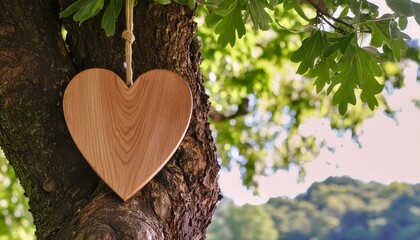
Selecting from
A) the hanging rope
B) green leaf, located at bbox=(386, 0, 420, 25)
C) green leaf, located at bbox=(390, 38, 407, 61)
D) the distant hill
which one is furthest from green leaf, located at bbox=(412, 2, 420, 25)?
the distant hill

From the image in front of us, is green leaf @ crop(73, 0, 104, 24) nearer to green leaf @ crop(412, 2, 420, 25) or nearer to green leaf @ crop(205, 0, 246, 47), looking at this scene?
green leaf @ crop(205, 0, 246, 47)

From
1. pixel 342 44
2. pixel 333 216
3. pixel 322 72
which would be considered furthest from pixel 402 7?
pixel 333 216

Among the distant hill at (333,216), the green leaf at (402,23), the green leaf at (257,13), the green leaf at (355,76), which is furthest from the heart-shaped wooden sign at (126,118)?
the distant hill at (333,216)

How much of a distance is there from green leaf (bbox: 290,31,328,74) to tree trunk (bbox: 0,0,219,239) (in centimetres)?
17

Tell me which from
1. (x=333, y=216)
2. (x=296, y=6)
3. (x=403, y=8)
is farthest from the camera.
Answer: (x=333, y=216)

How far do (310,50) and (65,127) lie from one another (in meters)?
0.40

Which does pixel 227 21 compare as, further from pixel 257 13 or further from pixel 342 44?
pixel 342 44

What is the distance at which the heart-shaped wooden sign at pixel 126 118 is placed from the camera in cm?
102

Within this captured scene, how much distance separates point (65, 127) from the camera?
106 cm

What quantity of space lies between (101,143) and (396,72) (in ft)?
10.6

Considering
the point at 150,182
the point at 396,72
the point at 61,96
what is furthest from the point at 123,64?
the point at 396,72

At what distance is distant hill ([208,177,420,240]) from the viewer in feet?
23.7

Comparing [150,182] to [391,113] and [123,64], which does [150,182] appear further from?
[391,113]

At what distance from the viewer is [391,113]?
162 inches
